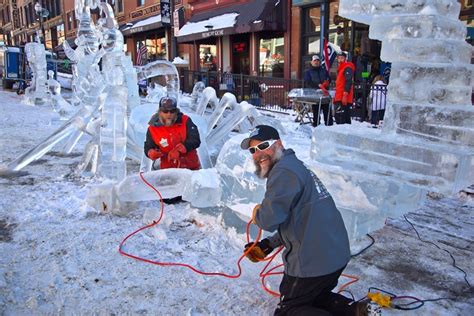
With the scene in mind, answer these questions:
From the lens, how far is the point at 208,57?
69.8ft

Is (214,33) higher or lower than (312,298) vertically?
higher

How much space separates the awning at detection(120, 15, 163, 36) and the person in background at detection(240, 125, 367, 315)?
71.8ft

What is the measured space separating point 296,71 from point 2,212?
493 inches

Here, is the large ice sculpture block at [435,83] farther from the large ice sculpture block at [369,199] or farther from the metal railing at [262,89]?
the metal railing at [262,89]

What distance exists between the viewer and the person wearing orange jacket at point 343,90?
31.3 ft

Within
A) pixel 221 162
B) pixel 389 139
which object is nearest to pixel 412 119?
pixel 389 139

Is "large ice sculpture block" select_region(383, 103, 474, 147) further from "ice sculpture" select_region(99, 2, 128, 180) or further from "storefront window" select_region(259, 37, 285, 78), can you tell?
"storefront window" select_region(259, 37, 285, 78)

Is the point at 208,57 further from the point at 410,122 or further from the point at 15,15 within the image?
the point at 15,15

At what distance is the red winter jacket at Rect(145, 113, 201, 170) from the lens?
5.22m

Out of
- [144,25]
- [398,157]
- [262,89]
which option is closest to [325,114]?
[262,89]

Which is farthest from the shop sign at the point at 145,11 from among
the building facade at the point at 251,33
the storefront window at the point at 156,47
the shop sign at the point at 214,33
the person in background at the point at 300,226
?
the person in background at the point at 300,226

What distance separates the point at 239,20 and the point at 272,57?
1.97 m

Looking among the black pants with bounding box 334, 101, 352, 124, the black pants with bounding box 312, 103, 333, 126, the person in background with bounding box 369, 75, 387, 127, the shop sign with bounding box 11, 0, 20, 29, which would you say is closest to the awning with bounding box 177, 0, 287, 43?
the black pants with bounding box 312, 103, 333, 126

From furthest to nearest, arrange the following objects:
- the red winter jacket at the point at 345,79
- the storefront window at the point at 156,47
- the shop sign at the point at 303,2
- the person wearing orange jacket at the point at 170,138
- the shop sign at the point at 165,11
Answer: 1. the storefront window at the point at 156,47
2. the shop sign at the point at 165,11
3. the shop sign at the point at 303,2
4. the red winter jacket at the point at 345,79
5. the person wearing orange jacket at the point at 170,138
